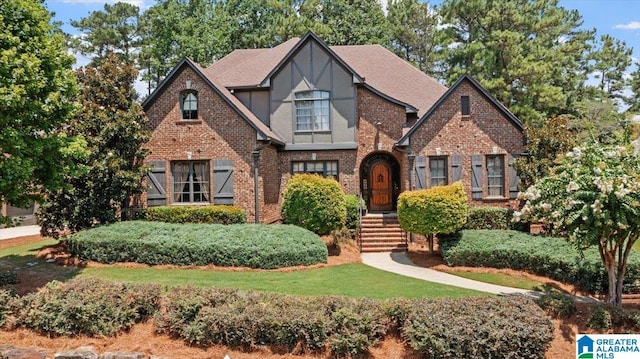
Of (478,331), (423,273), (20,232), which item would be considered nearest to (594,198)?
(478,331)

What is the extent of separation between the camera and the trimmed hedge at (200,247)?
1188 cm

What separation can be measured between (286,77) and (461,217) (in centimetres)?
928

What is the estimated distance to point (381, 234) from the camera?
621 inches

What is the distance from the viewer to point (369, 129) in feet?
59.5

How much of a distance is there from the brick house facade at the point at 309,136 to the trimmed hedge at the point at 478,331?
934 centimetres

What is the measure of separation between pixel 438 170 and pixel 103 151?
12.0 meters

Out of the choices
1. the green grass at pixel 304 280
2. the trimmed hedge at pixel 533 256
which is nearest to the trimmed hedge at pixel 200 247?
the green grass at pixel 304 280

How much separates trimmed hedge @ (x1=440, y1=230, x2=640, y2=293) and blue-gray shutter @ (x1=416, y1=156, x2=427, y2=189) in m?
3.48

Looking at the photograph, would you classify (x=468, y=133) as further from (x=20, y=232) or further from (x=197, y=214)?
(x=20, y=232)

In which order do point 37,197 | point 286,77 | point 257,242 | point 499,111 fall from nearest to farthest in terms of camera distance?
1. point 37,197
2. point 257,242
3. point 499,111
4. point 286,77

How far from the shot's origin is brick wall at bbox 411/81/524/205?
16047mm

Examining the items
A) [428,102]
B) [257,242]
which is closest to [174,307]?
[257,242]

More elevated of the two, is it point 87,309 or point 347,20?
point 347,20

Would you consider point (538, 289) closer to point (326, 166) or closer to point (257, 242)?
point (257, 242)
